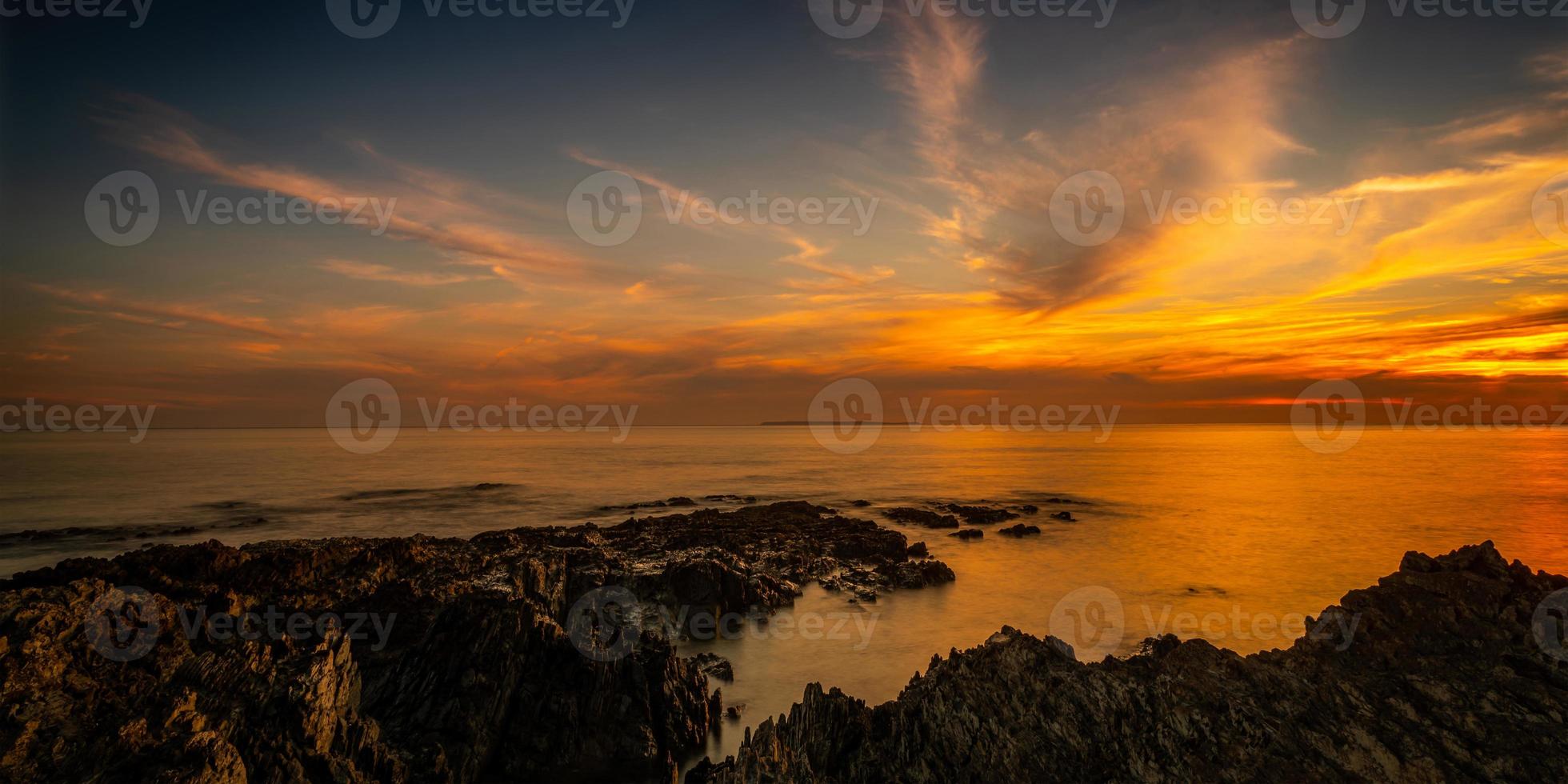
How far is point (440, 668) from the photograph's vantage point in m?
12.0

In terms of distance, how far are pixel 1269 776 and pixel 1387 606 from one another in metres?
3.51

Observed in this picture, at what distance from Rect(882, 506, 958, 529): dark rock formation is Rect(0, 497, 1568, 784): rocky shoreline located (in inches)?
1166

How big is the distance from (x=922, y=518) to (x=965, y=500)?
14.7 metres

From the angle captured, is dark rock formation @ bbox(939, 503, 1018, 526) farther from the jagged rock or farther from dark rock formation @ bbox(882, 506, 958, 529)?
the jagged rock

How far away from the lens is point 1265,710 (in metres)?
8.54

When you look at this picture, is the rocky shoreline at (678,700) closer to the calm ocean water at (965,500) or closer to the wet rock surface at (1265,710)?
the wet rock surface at (1265,710)

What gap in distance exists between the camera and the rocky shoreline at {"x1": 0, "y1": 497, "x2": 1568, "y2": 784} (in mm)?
8102

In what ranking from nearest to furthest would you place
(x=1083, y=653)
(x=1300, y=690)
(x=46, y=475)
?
(x=1300, y=690), (x=1083, y=653), (x=46, y=475)

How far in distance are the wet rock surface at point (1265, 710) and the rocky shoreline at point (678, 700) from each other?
3 cm

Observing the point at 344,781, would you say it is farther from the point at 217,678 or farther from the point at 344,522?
the point at 344,522

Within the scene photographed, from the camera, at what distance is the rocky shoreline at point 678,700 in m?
8.10

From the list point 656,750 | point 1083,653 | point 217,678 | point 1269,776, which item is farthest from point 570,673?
point 1083,653

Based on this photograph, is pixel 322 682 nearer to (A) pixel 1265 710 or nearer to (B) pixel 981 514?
(A) pixel 1265 710

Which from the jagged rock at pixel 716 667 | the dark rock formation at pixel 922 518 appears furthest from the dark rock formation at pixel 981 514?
the jagged rock at pixel 716 667
